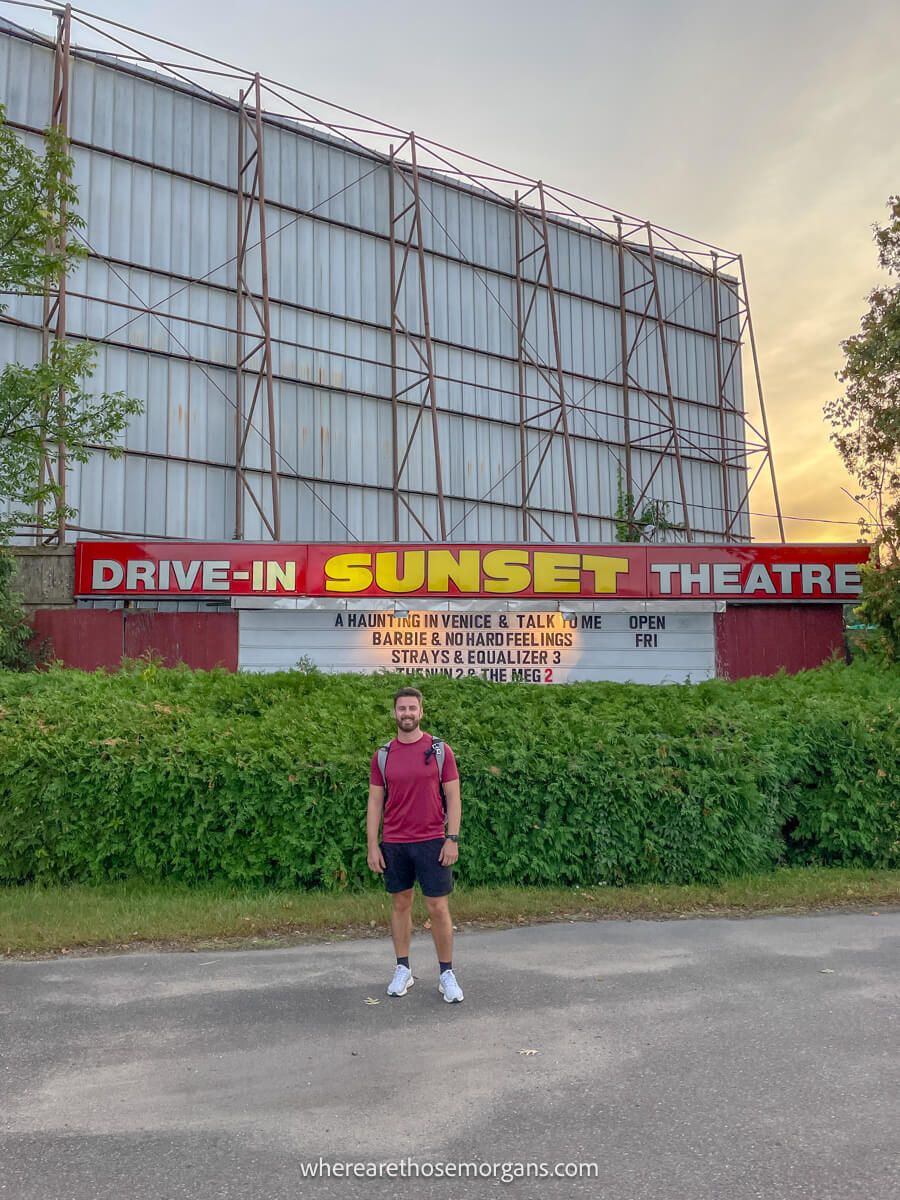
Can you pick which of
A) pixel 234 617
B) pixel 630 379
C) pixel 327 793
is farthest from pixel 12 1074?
pixel 630 379

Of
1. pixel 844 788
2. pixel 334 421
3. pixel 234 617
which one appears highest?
pixel 334 421

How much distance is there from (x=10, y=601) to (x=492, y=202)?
82.0ft

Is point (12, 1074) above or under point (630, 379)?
under

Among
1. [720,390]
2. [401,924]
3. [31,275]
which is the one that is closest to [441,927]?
[401,924]

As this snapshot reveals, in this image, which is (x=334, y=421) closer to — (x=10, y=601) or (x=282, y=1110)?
(x=10, y=601)

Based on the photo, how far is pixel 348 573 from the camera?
→ 18.2 metres

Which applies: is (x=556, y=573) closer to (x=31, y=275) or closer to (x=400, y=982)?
(x=31, y=275)

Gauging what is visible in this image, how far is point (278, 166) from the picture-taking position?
30406mm

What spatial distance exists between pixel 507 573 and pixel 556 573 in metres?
0.97

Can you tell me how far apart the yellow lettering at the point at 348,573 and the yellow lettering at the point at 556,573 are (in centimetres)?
327

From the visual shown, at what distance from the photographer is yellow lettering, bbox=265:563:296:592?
59.7 feet

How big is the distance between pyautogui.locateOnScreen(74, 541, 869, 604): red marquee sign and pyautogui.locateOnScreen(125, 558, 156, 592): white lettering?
2 centimetres

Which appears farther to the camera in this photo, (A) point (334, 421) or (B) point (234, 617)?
(A) point (334, 421)

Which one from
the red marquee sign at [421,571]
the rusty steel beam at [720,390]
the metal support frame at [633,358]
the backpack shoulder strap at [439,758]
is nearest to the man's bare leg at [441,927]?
the backpack shoulder strap at [439,758]
